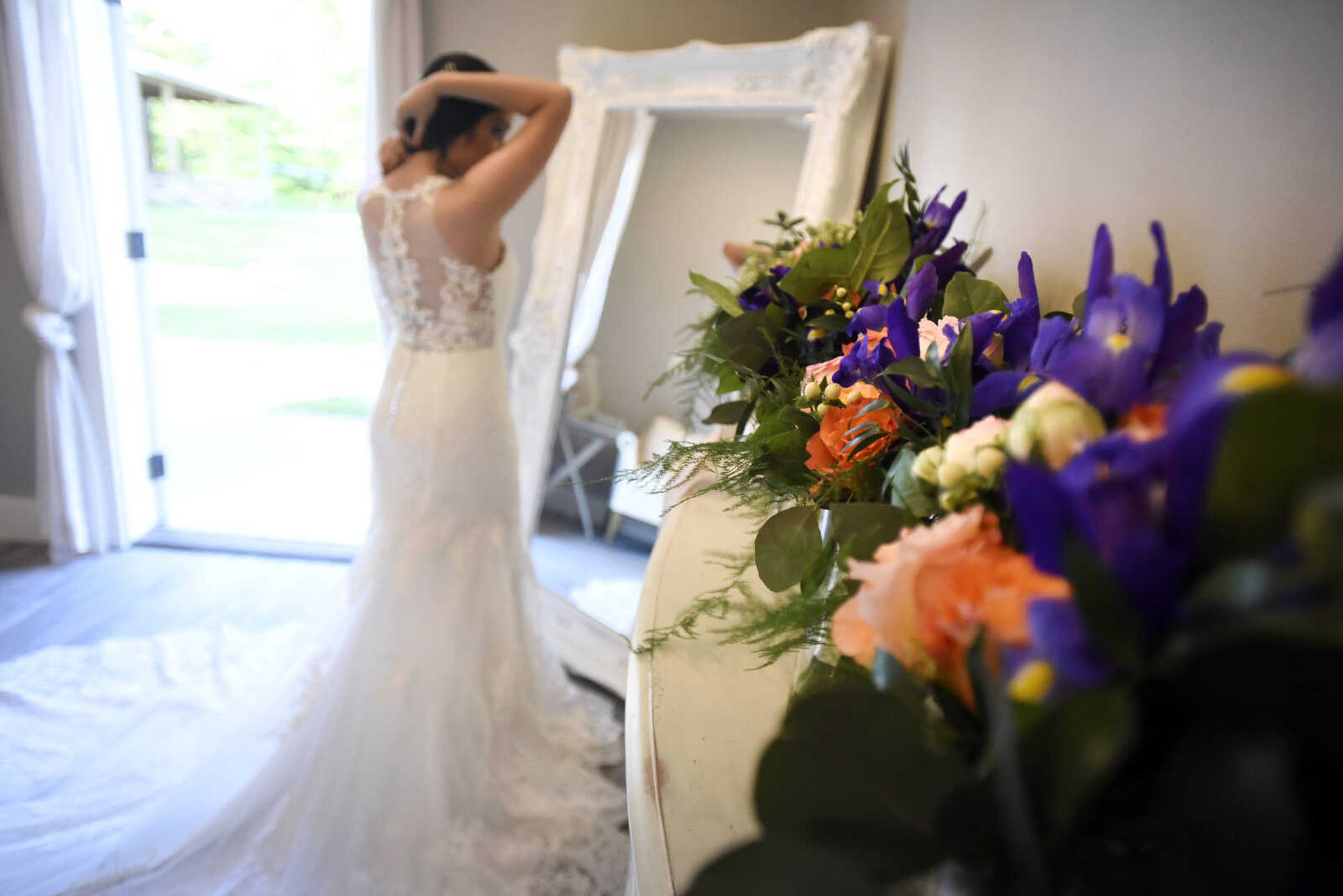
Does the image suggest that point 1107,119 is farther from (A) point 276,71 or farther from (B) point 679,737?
(A) point 276,71

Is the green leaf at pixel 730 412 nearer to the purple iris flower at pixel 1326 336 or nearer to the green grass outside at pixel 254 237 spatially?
the purple iris flower at pixel 1326 336

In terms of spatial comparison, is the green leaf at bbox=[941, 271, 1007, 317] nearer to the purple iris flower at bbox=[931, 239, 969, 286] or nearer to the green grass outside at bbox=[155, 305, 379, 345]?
the purple iris flower at bbox=[931, 239, 969, 286]

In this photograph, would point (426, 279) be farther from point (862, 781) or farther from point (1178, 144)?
point (862, 781)

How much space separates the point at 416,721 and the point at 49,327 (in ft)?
7.55

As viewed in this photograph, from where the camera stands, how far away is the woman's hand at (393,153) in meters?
1.82

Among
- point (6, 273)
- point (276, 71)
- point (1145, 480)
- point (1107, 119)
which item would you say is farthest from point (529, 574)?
point (276, 71)

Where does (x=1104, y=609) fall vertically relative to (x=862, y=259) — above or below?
below

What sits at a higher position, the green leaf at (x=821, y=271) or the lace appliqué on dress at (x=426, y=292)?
the green leaf at (x=821, y=271)

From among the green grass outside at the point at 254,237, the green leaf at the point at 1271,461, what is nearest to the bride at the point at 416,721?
the green leaf at the point at 1271,461

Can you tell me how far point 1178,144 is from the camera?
56cm

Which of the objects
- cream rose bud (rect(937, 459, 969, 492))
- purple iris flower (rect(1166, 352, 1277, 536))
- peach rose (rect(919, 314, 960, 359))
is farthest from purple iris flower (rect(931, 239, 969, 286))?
purple iris flower (rect(1166, 352, 1277, 536))

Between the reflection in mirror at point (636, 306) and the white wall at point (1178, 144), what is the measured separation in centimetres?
114

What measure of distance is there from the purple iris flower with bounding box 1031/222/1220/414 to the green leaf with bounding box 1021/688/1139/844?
0.17 meters

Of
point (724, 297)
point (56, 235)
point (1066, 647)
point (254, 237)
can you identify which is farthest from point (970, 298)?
point (254, 237)
